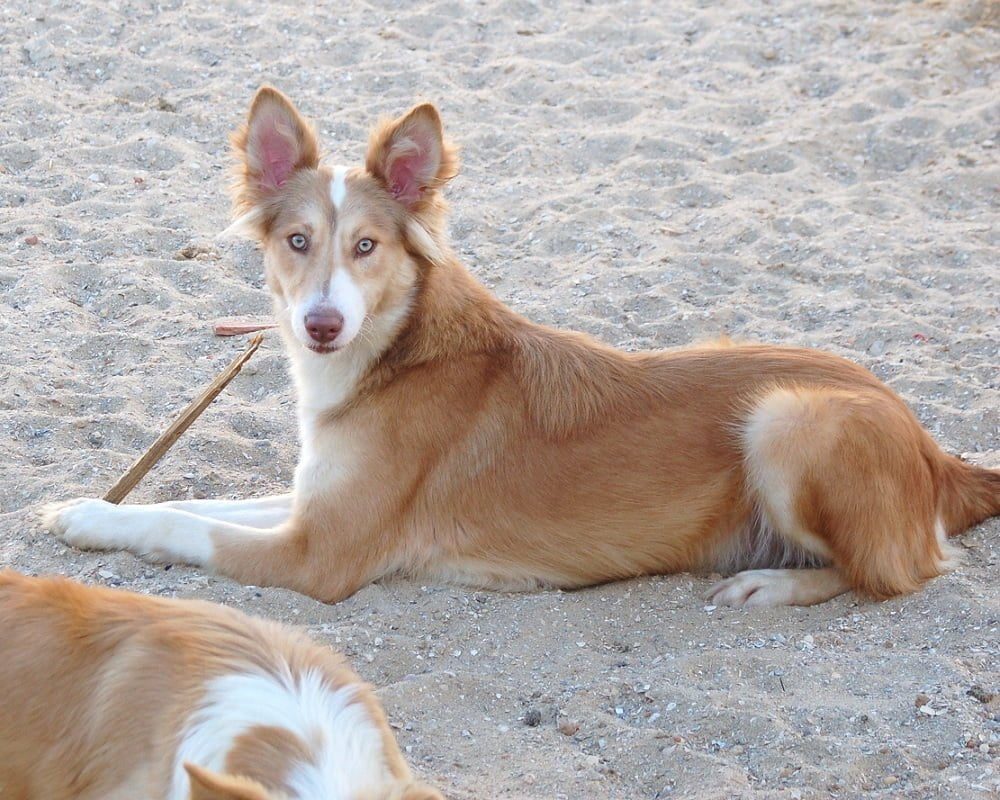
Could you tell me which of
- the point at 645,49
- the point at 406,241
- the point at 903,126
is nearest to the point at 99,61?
the point at 645,49

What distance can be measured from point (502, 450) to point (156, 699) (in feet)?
6.91

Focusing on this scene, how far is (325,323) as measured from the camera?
16.4 ft

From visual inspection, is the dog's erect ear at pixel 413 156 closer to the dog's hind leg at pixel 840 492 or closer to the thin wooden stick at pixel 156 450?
the thin wooden stick at pixel 156 450

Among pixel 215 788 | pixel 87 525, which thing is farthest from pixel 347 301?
pixel 215 788

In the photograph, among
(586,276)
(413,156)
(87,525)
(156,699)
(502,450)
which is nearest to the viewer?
(156,699)

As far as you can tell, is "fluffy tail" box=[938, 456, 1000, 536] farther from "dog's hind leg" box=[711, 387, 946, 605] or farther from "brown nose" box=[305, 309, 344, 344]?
"brown nose" box=[305, 309, 344, 344]

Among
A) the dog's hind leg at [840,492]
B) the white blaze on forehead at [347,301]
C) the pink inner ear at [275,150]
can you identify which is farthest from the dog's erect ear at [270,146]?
the dog's hind leg at [840,492]

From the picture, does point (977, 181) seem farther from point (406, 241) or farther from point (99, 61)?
point (99, 61)

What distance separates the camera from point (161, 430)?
19.0ft

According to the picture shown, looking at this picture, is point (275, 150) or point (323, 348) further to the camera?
point (275, 150)

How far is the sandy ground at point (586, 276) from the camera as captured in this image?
165 inches

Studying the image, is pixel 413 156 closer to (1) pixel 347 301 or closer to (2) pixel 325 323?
(1) pixel 347 301

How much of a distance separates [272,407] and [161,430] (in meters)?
0.61

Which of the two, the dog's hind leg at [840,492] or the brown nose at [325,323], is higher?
the brown nose at [325,323]
